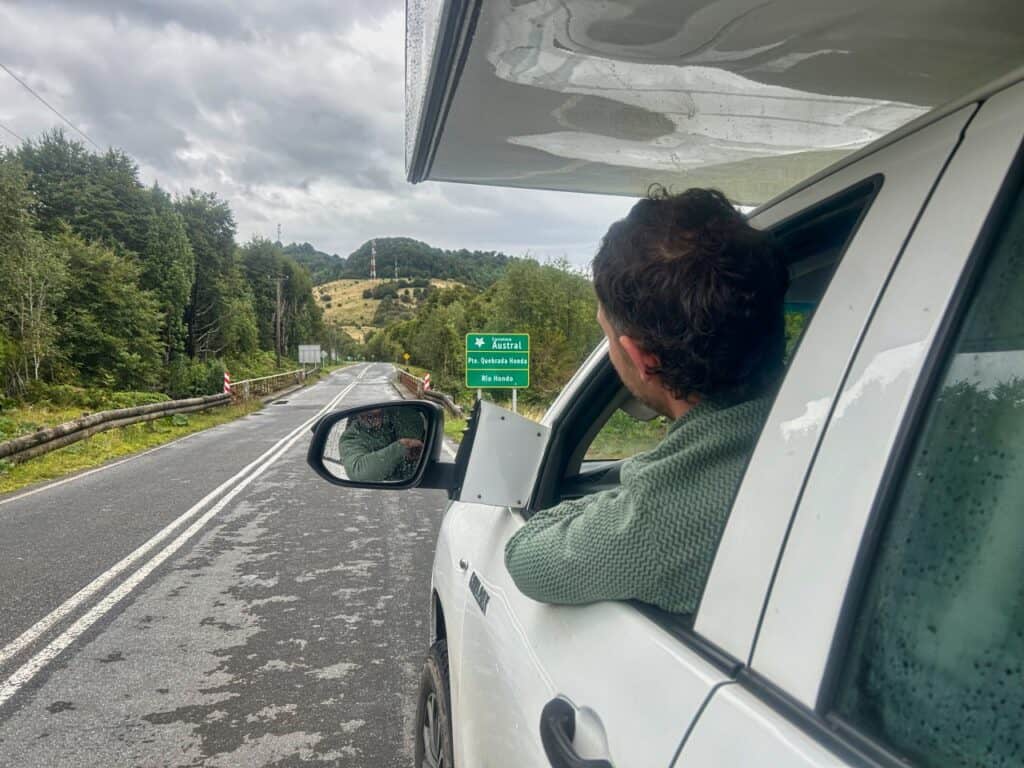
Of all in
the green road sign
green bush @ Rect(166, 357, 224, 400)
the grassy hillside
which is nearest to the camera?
the green road sign

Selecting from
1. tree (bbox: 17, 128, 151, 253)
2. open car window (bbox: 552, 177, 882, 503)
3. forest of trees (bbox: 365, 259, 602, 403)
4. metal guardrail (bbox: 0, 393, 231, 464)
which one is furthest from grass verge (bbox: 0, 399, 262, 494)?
tree (bbox: 17, 128, 151, 253)

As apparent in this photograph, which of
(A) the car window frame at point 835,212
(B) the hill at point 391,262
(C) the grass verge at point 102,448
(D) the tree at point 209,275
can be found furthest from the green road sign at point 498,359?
(B) the hill at point 391,262

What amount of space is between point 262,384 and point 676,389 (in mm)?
39886

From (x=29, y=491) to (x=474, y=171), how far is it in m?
10.3

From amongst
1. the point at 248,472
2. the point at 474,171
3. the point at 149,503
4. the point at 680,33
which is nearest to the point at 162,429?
the point at 248,472

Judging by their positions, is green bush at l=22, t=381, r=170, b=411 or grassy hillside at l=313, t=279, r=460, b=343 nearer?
green bush at l=22, t=381, r=170, b=411

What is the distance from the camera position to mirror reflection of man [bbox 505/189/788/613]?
118 cm

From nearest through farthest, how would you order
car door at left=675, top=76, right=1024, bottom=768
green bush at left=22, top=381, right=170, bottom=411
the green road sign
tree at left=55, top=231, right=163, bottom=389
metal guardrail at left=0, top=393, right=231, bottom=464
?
car door at left=675, top=76, right=1024, bottom=768 < metal guardrail at left=0, top=393, right=231, bottom=464 < the green road sign < green bush at left=22, top=381, right=170, bottom=411 < tree at left=55, top=231, right=163, bottom=389

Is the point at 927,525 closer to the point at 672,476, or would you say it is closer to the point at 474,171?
the point at 672,476

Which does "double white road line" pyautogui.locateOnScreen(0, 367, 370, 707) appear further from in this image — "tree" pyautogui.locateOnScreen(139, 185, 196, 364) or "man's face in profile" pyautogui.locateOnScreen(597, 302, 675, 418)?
"tree" pyautogui.locateOnScreen(139, 185, 196, 364)

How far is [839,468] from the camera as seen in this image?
88 centimetres

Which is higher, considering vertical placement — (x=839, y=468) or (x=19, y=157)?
(x=19, y=157)

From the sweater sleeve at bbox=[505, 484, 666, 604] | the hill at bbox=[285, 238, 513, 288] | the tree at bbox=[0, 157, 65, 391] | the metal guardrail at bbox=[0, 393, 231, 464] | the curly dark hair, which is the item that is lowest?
the metal guardrail at bbox=[0, 393, 231, 464]

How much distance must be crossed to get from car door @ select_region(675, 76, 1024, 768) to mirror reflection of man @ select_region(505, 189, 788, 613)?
0.29 metres
